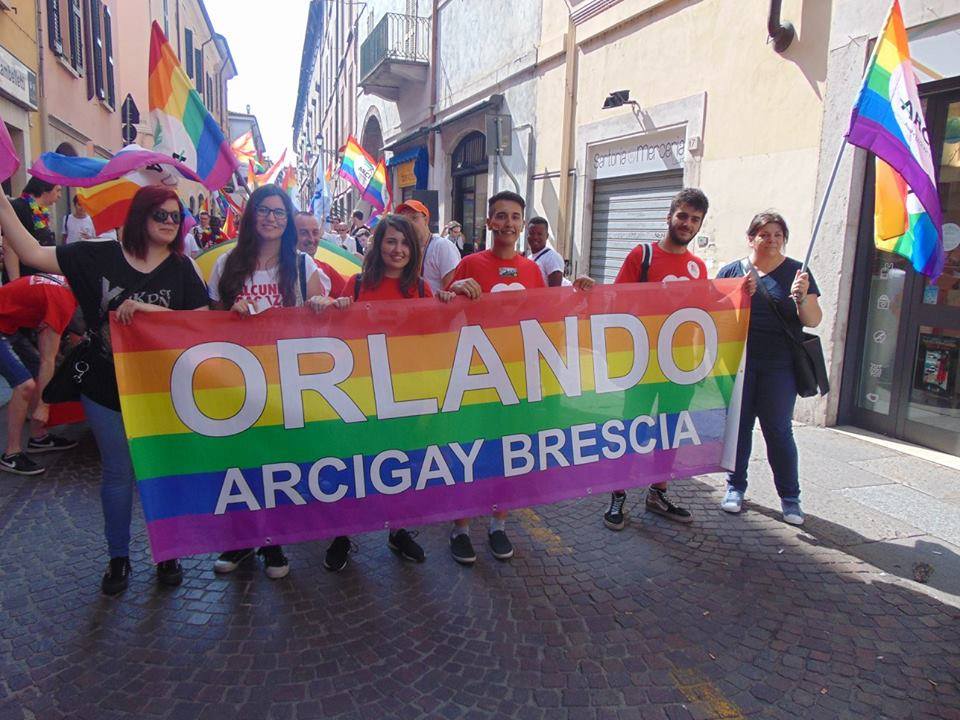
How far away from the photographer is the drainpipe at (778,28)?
620 centimetres

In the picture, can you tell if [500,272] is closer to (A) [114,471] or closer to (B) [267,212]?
(B) [267,212]

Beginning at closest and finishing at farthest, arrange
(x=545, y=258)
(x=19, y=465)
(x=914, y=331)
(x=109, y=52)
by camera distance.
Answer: (x=19, y=465)
(x=914, y=331)
(x=545, y=258)
(x=109, y=52)

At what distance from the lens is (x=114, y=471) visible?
9.97ft

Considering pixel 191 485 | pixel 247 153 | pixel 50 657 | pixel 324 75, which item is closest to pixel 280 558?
pixel 191 485

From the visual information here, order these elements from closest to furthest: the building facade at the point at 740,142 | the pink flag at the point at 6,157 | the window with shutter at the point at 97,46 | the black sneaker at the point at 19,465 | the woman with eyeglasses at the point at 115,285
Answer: the woman with eyeglasses at the point at 115,285, the pink flag at the point at 6,157, the black sneaker at the point at 19,465, the building facade at the point at 740,142, the window with shutter at the point at 97,46

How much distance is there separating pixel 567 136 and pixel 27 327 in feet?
26.0

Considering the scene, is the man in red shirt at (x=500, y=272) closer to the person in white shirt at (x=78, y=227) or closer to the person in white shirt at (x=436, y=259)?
the person in white shirt at (x=436, y=259)

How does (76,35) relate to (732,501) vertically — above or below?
above

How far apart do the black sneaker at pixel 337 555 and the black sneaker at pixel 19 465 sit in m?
2.45

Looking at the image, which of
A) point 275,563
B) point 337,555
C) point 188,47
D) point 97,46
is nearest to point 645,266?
point 337,555

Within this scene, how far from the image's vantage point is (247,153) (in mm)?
21828

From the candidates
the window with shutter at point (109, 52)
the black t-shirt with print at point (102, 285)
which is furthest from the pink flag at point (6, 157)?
the window with shutter at point (109, 52)

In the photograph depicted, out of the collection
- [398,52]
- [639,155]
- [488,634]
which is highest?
[398,52]

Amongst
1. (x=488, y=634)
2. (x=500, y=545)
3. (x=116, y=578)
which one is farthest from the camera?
(x=500, y=545)
